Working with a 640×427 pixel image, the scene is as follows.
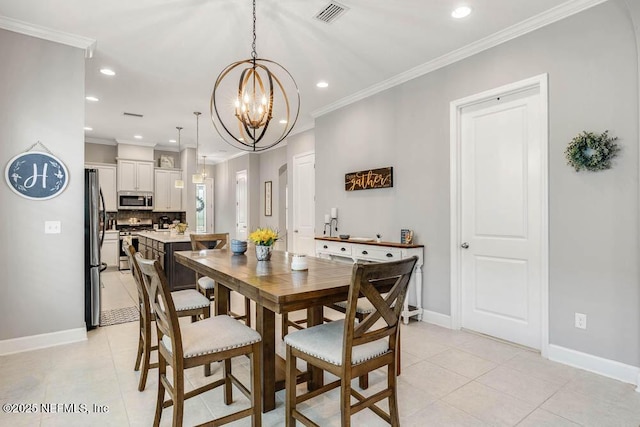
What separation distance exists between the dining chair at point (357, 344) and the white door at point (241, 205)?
7.34 metres

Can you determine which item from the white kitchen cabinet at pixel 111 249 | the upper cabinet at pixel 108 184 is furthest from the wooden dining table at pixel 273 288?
the upper cabinet at pixel 108 184

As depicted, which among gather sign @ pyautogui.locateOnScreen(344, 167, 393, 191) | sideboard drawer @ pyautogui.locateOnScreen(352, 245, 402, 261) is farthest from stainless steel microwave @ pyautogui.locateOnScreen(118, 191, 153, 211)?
sideboard drawer @ pyautogui.locateOnScreen(352, 245, 402, 261)

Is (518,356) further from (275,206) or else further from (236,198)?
(236,198)

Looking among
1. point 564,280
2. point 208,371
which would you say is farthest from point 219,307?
point 564,280

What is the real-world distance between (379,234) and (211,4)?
3.07m

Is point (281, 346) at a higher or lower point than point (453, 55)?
lower

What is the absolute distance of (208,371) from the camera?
2.55 metres

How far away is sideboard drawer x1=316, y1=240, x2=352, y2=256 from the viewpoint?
4391 mm

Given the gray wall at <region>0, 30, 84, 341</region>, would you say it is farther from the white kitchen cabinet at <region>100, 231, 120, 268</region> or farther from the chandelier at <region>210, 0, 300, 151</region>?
the white kitchen cabinet at <region>100, 231, 120, 268</region>

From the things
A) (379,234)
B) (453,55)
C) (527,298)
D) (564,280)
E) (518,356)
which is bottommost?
(518,356)

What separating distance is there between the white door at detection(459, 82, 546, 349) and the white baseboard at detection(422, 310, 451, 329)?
0.51 feet

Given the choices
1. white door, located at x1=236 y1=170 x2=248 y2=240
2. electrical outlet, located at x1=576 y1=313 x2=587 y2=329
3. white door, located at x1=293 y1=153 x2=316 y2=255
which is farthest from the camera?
white door, located at x1=236 y1=170 x2=248 y2=240

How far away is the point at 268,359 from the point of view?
209cm

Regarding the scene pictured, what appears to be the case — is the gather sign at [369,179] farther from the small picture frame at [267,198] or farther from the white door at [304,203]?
the small picture frame at [267,198]
